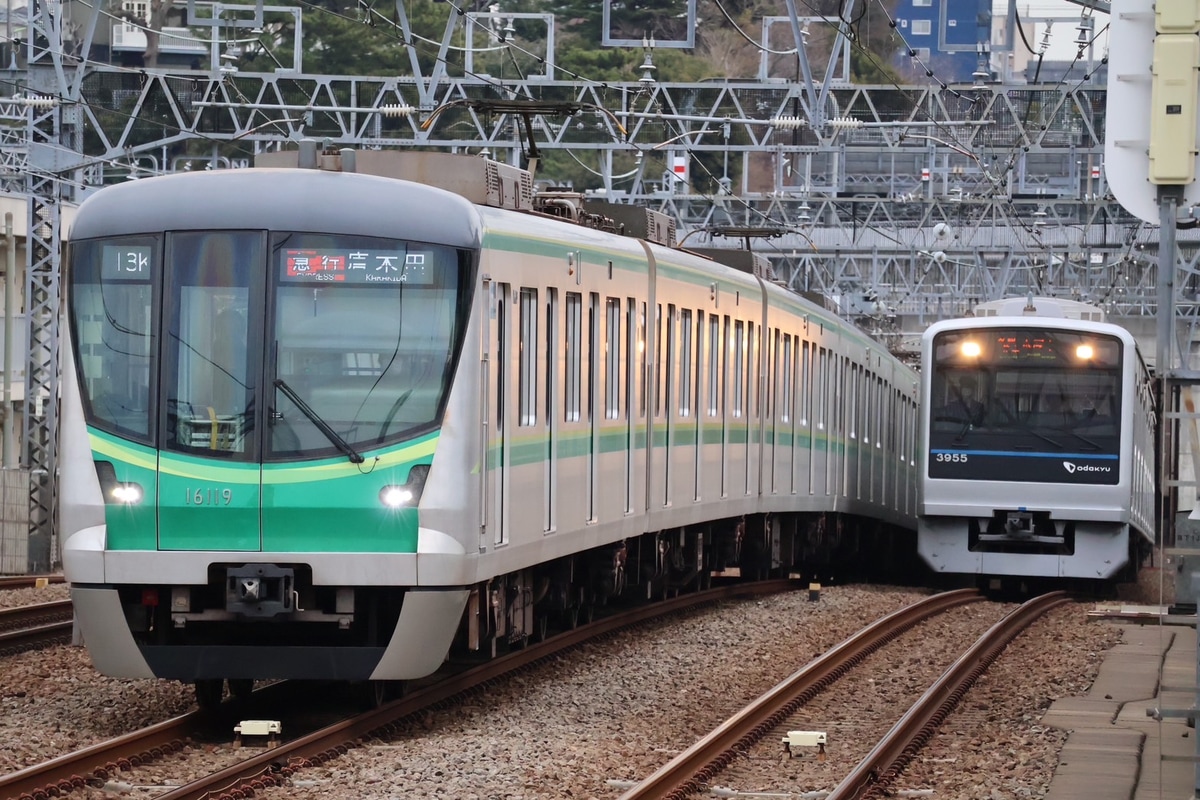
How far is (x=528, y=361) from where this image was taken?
36.7ft

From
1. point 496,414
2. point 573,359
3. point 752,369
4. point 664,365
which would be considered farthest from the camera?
point 752,369

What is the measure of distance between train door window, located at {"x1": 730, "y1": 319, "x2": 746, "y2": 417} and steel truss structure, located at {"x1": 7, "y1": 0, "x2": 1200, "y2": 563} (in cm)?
194

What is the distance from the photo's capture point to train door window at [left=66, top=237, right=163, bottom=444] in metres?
9.73

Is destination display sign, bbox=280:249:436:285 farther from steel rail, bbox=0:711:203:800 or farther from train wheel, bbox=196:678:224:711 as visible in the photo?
steel rail, bbox=0:711:203:800

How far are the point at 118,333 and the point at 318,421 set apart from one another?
1.05 metres

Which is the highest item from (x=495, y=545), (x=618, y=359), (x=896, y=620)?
(x=618, y=359)

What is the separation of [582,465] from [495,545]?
2.16 metres

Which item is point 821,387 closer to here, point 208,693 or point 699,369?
point 699,369

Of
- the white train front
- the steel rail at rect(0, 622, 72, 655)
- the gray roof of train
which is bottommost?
the steel rail at rect(0, 622, 72, 655)

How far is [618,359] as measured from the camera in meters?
13.3

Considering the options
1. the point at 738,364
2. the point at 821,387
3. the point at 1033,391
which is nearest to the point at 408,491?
the point at 738,364

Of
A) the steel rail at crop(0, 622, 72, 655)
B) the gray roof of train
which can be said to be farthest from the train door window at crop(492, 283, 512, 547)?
the steel rail at crop(0, 622, 72, 655)

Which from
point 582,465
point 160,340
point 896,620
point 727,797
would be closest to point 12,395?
point 896,620

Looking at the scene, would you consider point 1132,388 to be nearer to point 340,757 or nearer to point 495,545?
point 495,545
